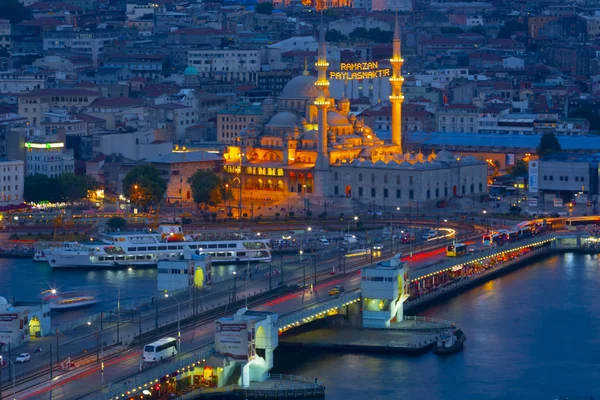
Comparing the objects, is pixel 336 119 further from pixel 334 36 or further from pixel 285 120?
pixel 334 36

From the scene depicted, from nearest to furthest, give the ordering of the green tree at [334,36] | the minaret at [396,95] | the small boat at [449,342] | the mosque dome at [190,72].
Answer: the small boat at [449,342] < the minaret at [396,95] < the mosque dome at [190,72] < the green tree at [334,36]

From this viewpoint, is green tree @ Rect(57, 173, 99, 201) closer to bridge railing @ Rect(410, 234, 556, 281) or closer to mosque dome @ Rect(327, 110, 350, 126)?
mosque dome @ Rect(327, 110, 350, 126)

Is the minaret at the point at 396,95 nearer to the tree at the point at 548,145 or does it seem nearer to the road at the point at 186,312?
the tree at the point at 548,145

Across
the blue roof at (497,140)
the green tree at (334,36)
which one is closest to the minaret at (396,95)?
the blue roof at (497,140)

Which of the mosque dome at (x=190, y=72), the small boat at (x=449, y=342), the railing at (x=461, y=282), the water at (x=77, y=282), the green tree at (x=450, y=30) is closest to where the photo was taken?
the small boat at (x=449, y=342)

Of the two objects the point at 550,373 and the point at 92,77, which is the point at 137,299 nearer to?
the point at 550,373

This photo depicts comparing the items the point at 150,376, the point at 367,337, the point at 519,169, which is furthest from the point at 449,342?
the point at 519,169
